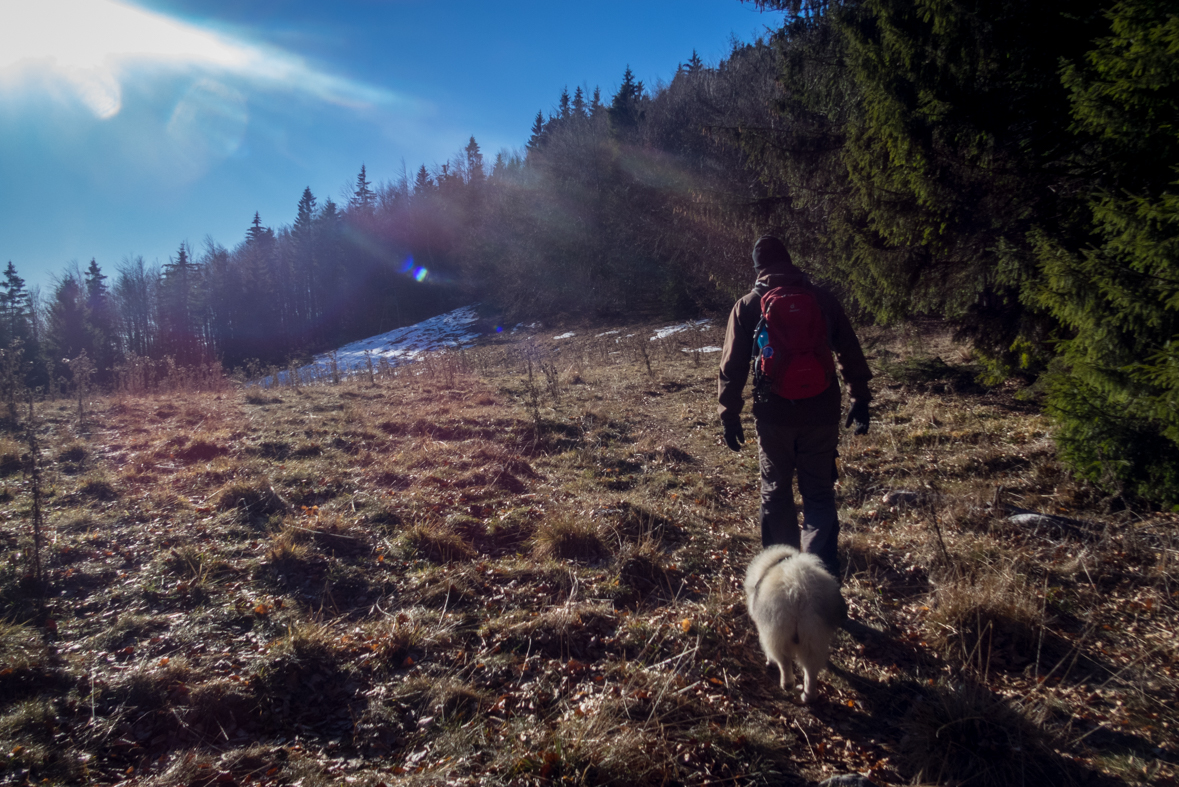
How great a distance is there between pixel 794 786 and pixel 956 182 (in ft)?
18.2

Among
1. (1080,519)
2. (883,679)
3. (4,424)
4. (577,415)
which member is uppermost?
(4,424)

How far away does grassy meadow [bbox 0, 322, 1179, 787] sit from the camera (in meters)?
2.34

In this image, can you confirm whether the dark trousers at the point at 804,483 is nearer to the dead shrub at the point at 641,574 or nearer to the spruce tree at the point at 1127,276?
the dead shrub at the point at 641,574

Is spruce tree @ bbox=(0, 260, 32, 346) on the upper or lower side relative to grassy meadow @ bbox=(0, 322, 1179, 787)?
upper

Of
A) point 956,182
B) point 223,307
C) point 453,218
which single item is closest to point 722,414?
point 956,182

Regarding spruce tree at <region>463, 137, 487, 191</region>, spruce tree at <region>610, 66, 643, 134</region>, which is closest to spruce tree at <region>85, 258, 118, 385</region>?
spruce tree at <region>463, 137, 487, 191</region>

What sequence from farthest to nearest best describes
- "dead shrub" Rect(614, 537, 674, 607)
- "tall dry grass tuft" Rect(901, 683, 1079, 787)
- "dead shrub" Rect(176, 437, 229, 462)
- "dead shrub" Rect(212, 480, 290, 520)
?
1. "dead shrub" Rect(176, 437, 229, 462)
2. "dead shrub" Rect(212, 480, 290, 520)
3. "dead shrub" Rect(614, 537, 674, 607)
4. "tall dry grass tuft" Rect(901, 683, 1079, 787)

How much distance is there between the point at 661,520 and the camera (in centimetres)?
460

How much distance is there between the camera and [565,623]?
10.7ft

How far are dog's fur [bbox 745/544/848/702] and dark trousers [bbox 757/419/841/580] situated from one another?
0.59 m

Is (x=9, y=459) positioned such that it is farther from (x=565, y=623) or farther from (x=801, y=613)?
(x=801, y=613)

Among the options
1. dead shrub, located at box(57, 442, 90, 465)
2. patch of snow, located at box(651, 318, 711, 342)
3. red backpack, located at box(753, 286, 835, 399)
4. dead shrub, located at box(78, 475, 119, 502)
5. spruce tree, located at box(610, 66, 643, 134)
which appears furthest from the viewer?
spruce tree, located at box(610, 66, 643, 134)

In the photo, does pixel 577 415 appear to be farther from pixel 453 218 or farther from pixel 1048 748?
pixel 453 218

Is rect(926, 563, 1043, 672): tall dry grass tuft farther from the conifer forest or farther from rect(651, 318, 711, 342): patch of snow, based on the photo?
rect(651, 318, 711, 342): patch of snow
